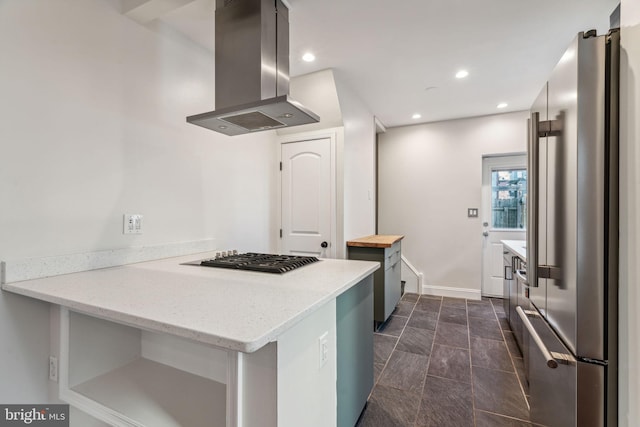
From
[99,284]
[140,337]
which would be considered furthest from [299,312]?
[140,337]

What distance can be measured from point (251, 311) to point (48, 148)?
1364 mm

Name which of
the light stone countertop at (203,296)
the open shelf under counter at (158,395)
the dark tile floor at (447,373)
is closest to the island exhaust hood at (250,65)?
the light stone countertop at (203,296)

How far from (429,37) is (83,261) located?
271 centimetres

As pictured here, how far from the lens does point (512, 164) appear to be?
404cm

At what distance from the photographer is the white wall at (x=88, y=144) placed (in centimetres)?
126

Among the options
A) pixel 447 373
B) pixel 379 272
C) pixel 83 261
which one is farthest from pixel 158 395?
pixel 379 272

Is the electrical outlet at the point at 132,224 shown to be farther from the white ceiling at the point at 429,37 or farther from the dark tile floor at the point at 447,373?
the dark tile floor at the point at 447,373

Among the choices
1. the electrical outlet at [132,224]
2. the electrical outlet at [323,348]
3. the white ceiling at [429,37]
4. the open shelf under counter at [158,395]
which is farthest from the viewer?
the white ceiling at [429,37]

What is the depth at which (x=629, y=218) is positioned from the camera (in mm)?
881

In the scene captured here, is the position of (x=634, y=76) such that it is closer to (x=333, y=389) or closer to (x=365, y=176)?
(x=333, y=389)

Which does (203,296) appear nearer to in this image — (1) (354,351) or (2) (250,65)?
(1) (354,351)

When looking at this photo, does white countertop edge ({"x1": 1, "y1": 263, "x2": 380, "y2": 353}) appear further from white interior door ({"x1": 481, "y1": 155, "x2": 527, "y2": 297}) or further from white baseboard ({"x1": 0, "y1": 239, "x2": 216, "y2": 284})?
white interior door ({"x1": 481, "y1": 155, "x2": 527, "y2": 297})

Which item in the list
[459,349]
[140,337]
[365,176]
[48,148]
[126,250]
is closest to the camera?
[48,148]

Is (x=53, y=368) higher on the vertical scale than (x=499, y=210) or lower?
lower
